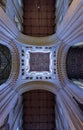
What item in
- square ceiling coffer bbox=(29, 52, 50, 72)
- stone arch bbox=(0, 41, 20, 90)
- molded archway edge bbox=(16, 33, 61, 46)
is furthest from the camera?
square ceiling coffer bbox=(29, 52, 50, 72)

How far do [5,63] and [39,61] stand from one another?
7.64ft

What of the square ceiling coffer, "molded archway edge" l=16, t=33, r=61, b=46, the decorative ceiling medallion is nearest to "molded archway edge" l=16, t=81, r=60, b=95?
the decorative ceiling medallion

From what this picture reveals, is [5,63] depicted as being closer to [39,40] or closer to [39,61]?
[39,61]

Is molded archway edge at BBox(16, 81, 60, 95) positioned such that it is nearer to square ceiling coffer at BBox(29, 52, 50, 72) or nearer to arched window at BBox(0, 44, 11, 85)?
square ceiling coffer at BBox(29, 52, 50, 72)

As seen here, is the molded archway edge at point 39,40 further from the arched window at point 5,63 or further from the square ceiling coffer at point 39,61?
the arched window at point 5,63

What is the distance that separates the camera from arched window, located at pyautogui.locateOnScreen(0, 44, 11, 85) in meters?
14.1

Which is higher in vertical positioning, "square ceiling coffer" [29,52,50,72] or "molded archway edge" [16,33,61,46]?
"molded archway edge" [16,33,61,46]

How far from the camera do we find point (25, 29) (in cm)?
1752

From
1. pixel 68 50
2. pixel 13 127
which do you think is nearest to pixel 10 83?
pixel 13 127

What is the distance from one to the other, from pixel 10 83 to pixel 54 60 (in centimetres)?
350

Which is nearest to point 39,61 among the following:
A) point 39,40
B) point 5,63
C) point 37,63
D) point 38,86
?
point 37,63

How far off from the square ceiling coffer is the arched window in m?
1.51

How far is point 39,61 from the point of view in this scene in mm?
14734

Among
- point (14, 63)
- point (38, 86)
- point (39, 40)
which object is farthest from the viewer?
point (38, 86)
